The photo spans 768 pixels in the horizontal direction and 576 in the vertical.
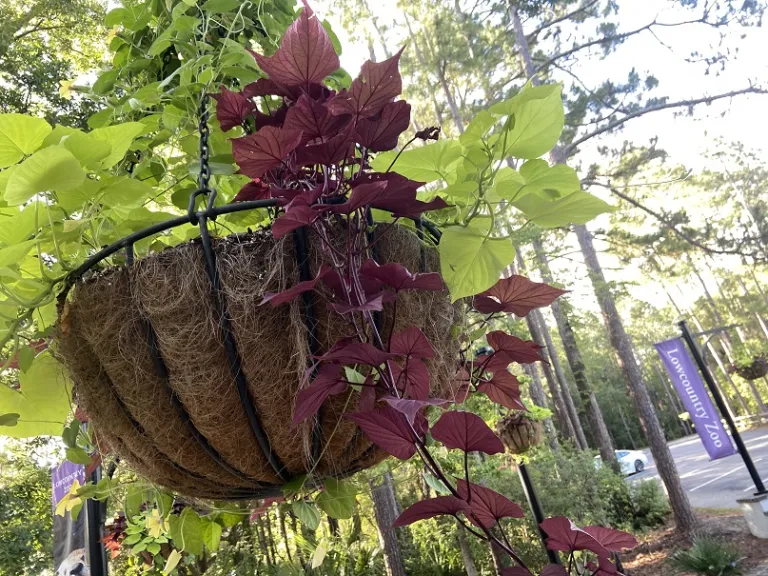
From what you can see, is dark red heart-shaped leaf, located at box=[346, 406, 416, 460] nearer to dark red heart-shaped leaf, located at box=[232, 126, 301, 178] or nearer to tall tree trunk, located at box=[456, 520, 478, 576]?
dark red heart-shaped leaf, located at box=[232, 126, 301, 178]

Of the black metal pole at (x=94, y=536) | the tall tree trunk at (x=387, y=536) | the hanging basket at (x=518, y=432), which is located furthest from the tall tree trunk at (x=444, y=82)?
the black metal pole at (x=94, y=536)

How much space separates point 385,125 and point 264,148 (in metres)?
0.09

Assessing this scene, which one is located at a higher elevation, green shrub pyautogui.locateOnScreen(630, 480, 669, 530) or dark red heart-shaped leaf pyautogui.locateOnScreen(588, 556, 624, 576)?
dark red heart-shaped leaf pyautogui.locateOnScreen(588, 556, 624, 576)

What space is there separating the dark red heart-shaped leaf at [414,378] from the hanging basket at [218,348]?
0.06 metres

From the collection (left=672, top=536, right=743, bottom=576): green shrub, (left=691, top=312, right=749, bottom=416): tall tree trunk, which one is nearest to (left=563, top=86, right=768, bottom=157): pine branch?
(left=672, top=536, right=743, bottom=576): green shrub

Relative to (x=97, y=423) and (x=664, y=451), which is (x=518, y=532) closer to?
(x=664, y=451)

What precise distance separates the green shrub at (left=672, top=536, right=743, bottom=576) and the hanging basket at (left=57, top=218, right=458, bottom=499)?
15.8 feet

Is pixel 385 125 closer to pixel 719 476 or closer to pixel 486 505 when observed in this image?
pixel 486 505

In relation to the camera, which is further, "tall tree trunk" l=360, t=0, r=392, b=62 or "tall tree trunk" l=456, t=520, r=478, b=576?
"tall tree trunk" l=360, t=0, r=392, b=62

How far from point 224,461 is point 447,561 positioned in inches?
201

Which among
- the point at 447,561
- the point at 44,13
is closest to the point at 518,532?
the point at 447,561

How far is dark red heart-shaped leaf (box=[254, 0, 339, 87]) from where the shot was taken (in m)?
0.38

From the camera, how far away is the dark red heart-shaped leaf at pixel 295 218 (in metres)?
0.32

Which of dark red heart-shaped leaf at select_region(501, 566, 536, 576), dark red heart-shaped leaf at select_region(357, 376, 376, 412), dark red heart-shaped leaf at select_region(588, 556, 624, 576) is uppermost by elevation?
dark red heart-shaped leaf at select_region(357, 376, 376, 412)
